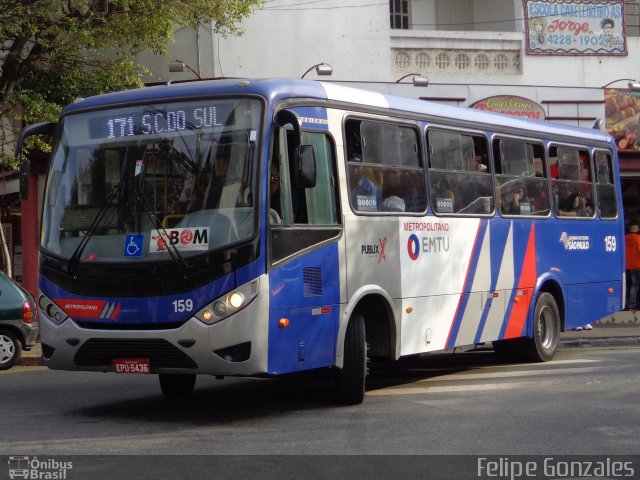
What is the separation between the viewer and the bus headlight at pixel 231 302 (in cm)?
928

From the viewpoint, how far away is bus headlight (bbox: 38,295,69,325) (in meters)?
10.0

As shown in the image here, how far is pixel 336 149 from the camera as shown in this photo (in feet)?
34.9

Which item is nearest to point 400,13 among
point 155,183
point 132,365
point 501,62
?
point 501,62

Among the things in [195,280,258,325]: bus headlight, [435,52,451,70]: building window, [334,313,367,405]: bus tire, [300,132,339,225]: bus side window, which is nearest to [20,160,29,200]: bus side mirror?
[195,280,258,325]: bus headlight

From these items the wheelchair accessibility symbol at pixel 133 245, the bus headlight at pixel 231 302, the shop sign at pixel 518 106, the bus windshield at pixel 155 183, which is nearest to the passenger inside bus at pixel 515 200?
the bus windshield at pixel 155 183

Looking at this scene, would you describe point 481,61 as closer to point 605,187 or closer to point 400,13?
point 400,13

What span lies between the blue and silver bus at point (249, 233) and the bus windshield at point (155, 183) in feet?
0.04

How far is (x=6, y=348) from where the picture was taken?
15461 millimetres

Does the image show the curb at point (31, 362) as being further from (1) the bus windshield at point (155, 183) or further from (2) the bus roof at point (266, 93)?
(2) the bus roof at point (266, 93)

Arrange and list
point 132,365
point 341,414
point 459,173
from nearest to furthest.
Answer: point 132,365 → point 341,414 → point 459,173

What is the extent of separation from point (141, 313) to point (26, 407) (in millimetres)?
2318

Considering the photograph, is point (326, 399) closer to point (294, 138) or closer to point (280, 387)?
point (280, 387)

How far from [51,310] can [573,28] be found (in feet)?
64.3

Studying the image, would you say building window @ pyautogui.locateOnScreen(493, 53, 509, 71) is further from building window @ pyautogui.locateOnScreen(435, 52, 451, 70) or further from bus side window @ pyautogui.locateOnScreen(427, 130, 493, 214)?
bus side window @ pyautogui.locateOnScreen(427, 130, 493, 214)
